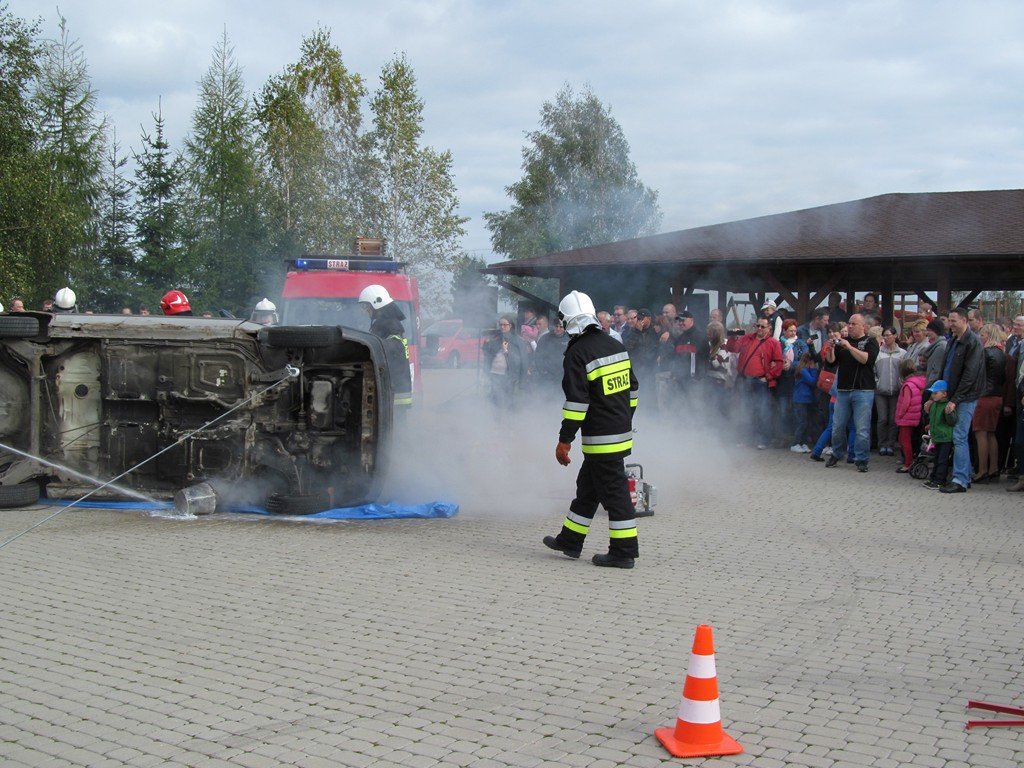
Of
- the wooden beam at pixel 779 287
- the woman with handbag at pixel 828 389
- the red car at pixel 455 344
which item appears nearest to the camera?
the woman with handbag at pixel 828 389

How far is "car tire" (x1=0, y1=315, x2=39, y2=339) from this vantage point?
373 inches

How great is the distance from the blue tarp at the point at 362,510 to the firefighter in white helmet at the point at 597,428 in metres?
1.81

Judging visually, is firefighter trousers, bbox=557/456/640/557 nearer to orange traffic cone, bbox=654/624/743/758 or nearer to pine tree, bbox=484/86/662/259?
orange traffic cone, bbox=654/624/743/758

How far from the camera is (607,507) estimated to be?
762cm

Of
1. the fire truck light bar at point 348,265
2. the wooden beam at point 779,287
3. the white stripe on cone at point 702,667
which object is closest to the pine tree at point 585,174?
the wooden beam at point 779,287

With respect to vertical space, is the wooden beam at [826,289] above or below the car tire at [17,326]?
above

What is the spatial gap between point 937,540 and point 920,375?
4409 millimetres

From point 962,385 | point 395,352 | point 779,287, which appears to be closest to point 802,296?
point 779,287

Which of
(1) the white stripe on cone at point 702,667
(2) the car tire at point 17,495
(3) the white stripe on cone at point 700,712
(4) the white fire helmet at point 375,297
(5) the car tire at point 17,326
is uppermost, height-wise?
(4) the white fire helmet at point 375,297

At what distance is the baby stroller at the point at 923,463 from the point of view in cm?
1190

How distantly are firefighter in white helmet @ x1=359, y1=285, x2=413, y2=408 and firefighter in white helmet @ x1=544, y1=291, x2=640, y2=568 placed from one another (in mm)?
2411

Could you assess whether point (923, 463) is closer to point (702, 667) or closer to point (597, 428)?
point (597, 428)

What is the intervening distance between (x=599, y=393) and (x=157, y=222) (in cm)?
2164

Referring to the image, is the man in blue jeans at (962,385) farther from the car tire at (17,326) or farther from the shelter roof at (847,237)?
the car tire at (17,326)
